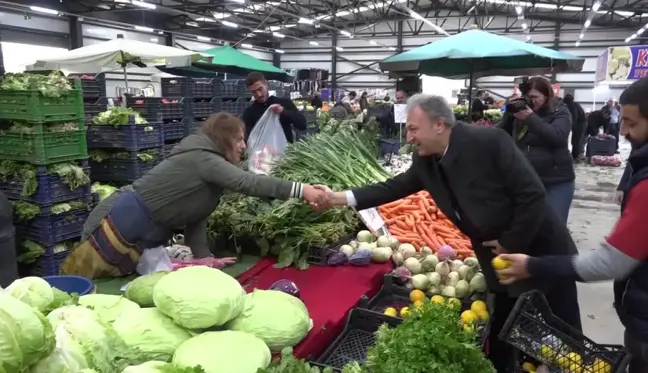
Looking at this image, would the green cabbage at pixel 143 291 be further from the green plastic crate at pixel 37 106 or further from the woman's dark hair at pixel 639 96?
the green plastic crate at pixel 37 106

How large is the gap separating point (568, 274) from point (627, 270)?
18 cm

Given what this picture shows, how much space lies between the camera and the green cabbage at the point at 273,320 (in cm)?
164

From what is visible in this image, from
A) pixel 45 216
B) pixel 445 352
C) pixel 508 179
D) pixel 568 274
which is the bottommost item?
pixel 45 216

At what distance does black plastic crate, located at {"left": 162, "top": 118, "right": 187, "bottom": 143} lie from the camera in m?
8.16

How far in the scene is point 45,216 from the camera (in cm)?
468

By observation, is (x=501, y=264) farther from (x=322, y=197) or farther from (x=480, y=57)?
(x=480, y=57)

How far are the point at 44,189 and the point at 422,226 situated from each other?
3.49 metres

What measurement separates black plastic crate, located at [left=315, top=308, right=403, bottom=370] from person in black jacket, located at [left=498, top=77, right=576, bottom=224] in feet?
8.02

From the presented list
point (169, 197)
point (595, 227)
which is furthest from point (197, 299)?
point (595, 227)

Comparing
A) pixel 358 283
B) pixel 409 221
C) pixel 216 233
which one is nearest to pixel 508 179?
pixel 358 283

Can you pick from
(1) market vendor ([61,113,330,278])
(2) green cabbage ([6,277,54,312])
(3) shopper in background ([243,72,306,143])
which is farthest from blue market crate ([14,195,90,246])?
(2) green cabbage ([6,277,54,312])

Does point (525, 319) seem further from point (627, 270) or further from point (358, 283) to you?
point (358, 283)

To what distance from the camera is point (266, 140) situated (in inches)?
173

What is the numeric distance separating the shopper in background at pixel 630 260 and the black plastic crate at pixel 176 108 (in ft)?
23.0
